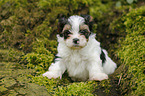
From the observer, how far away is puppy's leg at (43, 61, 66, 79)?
17.4 feet

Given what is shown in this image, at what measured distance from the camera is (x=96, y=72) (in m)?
5.22

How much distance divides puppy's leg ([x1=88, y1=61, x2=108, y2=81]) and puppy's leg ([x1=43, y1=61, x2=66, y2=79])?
0.84 m

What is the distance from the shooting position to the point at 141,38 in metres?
5.75

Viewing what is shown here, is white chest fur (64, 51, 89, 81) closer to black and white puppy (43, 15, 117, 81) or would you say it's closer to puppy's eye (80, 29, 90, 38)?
black and white puppy (43, 15, 117, 81)

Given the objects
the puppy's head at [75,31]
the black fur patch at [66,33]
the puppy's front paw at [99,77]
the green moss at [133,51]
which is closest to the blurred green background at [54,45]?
the green moss at [133,51]

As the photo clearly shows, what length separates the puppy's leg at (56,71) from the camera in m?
5.31

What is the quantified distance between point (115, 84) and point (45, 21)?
152 inches

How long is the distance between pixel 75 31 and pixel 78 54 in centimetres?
83

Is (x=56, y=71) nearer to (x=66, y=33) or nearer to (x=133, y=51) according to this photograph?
(x=66, y=33)

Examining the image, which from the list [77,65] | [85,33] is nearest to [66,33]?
[85,33]

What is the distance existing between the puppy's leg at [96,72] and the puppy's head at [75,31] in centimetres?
76

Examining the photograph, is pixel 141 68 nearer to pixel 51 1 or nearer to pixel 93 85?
pixel 93 85

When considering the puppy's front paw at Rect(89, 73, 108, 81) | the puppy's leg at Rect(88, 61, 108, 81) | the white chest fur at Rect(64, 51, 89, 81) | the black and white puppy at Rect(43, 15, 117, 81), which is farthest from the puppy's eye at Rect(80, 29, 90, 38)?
the puppy's front paw at Rect(89, 73, 108, 81)

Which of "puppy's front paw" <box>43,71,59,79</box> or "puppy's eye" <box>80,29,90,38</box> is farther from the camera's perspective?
"puppy's front paw" <box>43,71,59,79</box>
